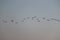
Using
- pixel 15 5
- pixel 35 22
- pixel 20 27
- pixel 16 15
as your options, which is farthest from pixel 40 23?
pixel 15 5

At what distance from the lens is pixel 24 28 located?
1.56 m

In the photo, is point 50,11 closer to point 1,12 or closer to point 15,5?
point 15,5

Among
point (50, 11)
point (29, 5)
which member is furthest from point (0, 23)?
point (50, 11)

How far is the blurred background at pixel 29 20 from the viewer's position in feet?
5.00

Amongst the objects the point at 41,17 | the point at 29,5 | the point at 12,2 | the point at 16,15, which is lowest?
the point at 41,17

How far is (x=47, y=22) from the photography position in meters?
1.53

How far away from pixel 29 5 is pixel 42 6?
0.89 ft

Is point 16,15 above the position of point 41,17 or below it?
above

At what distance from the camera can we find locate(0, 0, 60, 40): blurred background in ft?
5.00

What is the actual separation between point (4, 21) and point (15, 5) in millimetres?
417

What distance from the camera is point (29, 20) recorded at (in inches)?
61.6

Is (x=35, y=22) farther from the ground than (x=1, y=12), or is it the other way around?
(x=1, y=12)

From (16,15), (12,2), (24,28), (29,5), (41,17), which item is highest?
(12,2)

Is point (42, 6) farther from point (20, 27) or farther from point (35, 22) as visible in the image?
point (20, 27)
